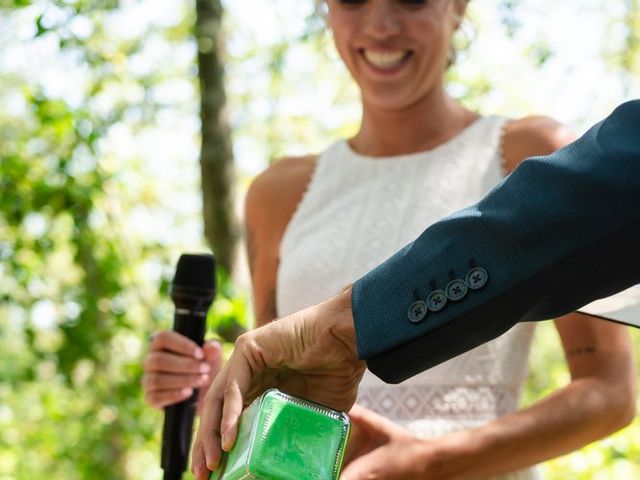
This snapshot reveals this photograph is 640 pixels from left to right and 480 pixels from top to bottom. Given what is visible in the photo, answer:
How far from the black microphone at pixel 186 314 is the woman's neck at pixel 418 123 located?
645 mm

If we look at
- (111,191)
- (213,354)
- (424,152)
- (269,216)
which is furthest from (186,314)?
(111,191)

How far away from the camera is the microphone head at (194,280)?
230cm

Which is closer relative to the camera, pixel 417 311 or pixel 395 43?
pixel 417 311

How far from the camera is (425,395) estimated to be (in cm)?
239

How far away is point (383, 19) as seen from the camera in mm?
2516

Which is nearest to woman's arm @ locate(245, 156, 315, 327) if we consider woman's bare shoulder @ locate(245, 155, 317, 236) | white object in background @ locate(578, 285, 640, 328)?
woman's bare shoulder @ locate(245, 155, 317, 236)

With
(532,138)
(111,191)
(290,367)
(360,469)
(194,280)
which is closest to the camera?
(290,367)

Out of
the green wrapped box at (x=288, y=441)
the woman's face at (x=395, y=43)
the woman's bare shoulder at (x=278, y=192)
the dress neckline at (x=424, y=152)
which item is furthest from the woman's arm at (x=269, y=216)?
the green wrapped box at (x=288, y=441)

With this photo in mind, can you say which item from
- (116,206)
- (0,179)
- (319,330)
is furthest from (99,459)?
(319,330)

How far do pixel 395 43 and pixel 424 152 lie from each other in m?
0.32

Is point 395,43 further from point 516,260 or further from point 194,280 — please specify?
point 516,260

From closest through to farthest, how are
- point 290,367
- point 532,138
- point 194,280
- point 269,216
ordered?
point 290,367 < point 194,280 < point 532,138 < point 269,216

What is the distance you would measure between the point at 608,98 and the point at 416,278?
7414mm

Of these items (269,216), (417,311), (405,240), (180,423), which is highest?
(269,216)
